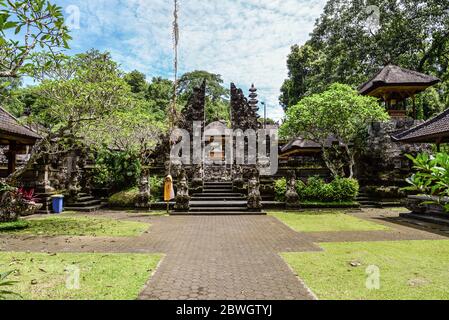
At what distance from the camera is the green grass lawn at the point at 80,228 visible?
362 inches

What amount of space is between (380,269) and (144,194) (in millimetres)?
12470

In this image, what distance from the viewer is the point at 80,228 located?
10.1 metres

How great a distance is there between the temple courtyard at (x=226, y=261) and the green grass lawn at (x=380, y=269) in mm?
17

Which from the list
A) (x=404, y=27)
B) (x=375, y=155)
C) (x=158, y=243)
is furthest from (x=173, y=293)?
(x=404, y=27)

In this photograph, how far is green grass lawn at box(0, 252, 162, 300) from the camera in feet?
14.1

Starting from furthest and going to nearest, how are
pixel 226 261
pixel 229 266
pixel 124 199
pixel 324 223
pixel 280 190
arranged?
1. pixel 280 190
2. pixel 124 199
3. pixel 324 223
4. pixel 226 261
5. pixel 229 266

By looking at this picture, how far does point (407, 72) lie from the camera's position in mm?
22219

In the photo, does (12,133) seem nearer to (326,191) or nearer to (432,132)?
(326,191)

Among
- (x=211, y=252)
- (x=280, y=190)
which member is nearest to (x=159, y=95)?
(x=280, y=190)

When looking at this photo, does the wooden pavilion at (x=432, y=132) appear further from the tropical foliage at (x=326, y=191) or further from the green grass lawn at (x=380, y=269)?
the green grass lawn at (x=380, y=269)

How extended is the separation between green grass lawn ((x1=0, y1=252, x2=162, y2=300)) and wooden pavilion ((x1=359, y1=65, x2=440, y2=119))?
67.8 feet

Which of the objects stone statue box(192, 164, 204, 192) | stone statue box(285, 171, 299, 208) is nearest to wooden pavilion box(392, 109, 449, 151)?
stone statue box(285, 171, 299, 208)
